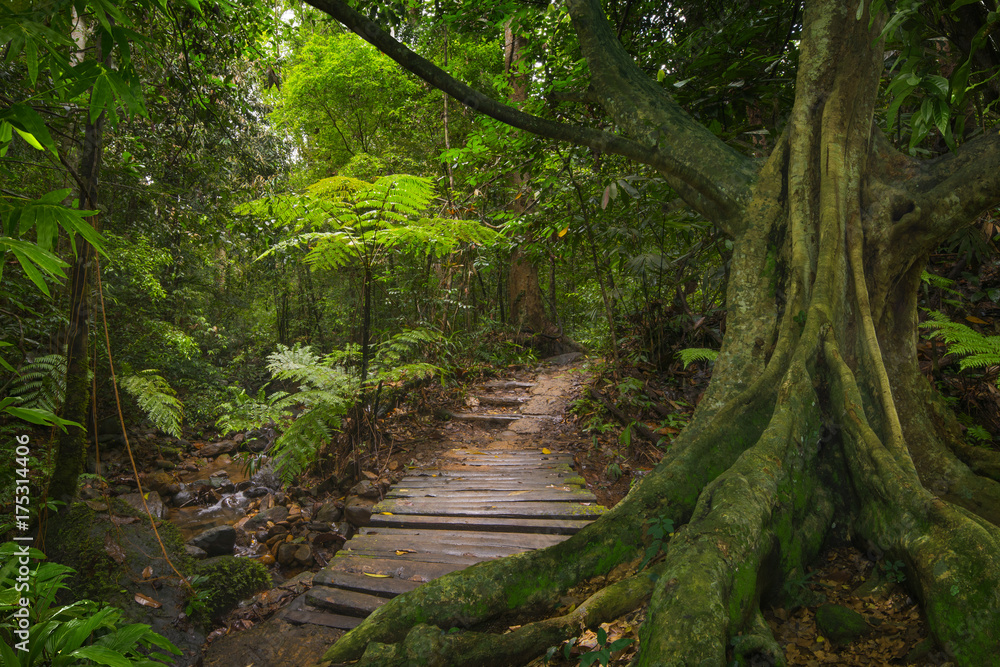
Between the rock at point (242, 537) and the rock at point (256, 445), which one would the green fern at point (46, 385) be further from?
the rock at point (256, 445)

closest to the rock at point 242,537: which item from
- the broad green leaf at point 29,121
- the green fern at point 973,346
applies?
the broad green leaf at point 29,121

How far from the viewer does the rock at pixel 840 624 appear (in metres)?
1.71

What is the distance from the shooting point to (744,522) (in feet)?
6.15

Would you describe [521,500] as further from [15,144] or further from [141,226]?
[141,226]

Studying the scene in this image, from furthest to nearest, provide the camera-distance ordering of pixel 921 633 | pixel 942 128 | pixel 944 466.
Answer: pixel 944 466, pixel 942 128, pixel 921 633

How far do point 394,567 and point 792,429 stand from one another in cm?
270

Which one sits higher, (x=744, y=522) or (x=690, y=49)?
(x=690, y=49)

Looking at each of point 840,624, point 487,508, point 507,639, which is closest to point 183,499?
point 487,508

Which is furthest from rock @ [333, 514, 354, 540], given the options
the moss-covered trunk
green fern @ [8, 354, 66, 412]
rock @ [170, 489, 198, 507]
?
rock @ [170, 489, 198, 507]

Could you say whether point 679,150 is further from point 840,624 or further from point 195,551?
point 195,551

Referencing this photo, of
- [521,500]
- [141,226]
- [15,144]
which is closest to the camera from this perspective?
[521,500]

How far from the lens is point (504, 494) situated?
4496mm

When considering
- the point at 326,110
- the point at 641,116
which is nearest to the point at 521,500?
the point at 641,116

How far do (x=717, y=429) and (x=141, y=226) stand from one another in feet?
27.7
